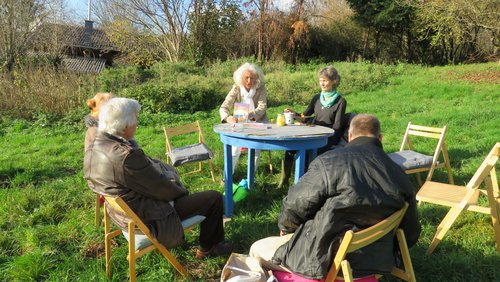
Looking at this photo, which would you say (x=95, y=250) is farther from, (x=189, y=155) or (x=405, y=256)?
(x=405, y=256)

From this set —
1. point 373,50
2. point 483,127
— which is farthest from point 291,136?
point 373,50

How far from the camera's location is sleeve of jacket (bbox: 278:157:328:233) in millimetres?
2250

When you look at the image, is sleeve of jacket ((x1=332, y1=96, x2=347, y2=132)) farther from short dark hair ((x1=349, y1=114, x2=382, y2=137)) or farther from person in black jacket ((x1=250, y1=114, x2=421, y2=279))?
person in black jacket ((x1=250, y1=114, x2=421, y2=279))

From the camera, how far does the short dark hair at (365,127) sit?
256 centimetres

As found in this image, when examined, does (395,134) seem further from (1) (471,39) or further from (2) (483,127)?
(1) (471,39)

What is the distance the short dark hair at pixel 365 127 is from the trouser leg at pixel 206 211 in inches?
56.9

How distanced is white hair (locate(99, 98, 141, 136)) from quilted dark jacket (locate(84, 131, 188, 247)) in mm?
64

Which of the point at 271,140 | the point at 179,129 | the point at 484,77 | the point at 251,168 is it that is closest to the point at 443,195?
the point at 271,140

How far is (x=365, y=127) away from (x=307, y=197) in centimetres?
69

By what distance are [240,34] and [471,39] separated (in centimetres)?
1307

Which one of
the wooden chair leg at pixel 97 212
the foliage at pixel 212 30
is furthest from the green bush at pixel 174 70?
the wooden chair leg at pixel 97 212

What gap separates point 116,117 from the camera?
296cm

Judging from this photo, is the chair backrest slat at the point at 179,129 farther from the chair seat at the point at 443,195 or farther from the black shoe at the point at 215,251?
the chair seat at the point at 443,195

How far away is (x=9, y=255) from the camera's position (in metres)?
3.61
